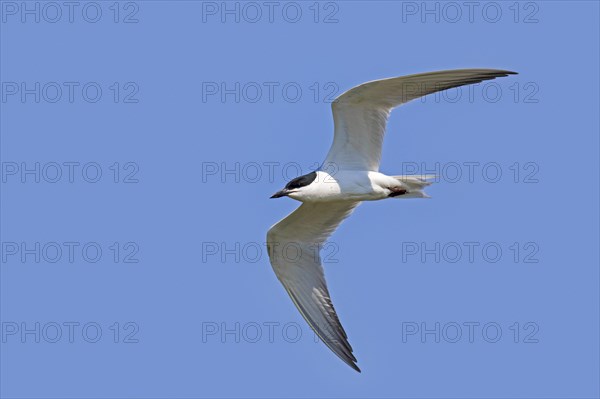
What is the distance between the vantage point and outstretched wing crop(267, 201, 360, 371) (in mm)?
14633

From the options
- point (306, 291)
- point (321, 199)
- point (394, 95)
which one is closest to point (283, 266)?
point (306, 291)

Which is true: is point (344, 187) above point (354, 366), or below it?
above

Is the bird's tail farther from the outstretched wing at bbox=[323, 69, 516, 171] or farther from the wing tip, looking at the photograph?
the wing tip

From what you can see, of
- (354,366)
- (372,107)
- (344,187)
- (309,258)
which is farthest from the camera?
(309,258)

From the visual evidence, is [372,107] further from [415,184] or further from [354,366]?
[354,366]

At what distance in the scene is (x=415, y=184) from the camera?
1370cm

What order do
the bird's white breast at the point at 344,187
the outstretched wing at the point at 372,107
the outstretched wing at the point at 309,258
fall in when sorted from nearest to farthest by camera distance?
1. the outstretched wing at the point at 372,107
2. the bird's white breast at the point at 344,187
3. the outstretched wing at the point at 309,258

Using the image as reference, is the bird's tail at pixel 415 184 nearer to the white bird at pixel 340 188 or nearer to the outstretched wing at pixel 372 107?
the white bird at pixel 340 188

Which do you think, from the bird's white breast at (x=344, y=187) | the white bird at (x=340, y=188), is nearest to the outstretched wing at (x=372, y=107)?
the white bird at (x=340, y=188)

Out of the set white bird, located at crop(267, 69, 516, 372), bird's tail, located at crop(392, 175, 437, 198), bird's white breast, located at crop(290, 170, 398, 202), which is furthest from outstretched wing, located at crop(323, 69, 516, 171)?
bird's tail, located at crop(392, 175, 437, 198)

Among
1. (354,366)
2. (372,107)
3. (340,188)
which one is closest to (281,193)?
(340,188)

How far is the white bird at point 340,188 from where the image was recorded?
1320 cm

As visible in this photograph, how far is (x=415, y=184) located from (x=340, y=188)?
33.4 inches

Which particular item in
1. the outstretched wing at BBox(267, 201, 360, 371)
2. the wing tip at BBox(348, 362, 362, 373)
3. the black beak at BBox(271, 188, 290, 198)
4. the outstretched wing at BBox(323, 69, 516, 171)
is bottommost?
the wing tip at BBox(348, 362, 362, 373)
